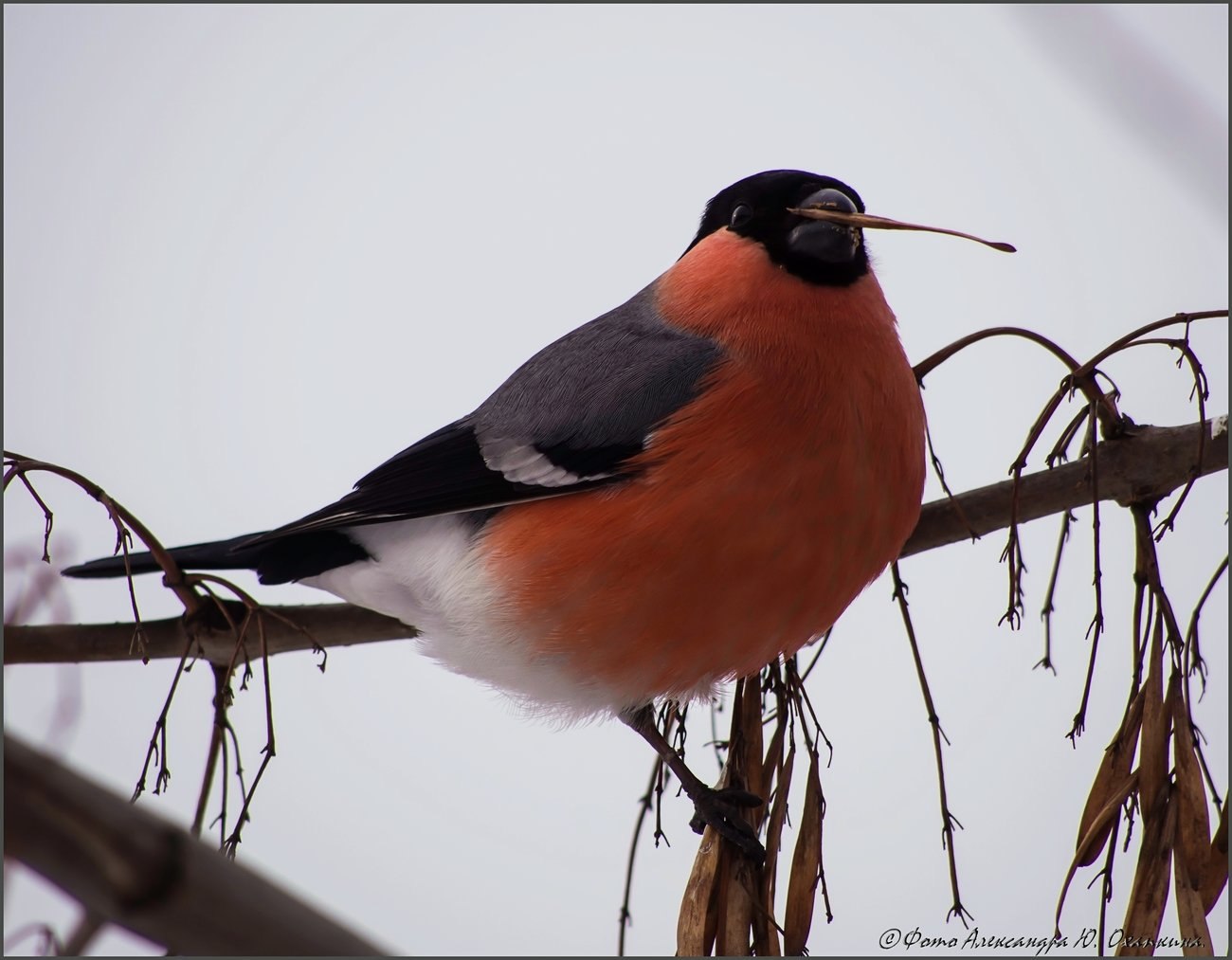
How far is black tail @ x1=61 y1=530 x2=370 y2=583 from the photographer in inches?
70.0

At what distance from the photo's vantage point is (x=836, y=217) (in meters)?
1.33

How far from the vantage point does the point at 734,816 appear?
138 centimetres

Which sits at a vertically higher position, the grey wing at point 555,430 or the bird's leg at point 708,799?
the grey wing at point 555,430

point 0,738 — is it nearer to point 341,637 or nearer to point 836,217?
point 836,217

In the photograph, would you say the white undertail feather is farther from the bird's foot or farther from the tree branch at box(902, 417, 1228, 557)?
the tree branch at box(902, 417, 1228, 557)

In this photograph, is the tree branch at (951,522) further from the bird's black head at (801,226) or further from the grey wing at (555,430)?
the bird's black head at (801,226)

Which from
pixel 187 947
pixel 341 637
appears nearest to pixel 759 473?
pixel 341 637

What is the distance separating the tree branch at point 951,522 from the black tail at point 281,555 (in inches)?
5.0

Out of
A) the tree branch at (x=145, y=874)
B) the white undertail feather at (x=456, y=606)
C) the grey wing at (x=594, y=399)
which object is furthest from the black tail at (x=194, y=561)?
the tree branch at (x=145, y=874)

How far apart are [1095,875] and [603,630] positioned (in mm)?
638

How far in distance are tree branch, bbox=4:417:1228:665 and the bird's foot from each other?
435 mm

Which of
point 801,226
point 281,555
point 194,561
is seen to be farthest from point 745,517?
point 194,561

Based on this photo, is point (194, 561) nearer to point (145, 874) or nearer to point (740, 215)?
point (740, 215)

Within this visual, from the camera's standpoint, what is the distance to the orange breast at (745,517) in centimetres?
141
